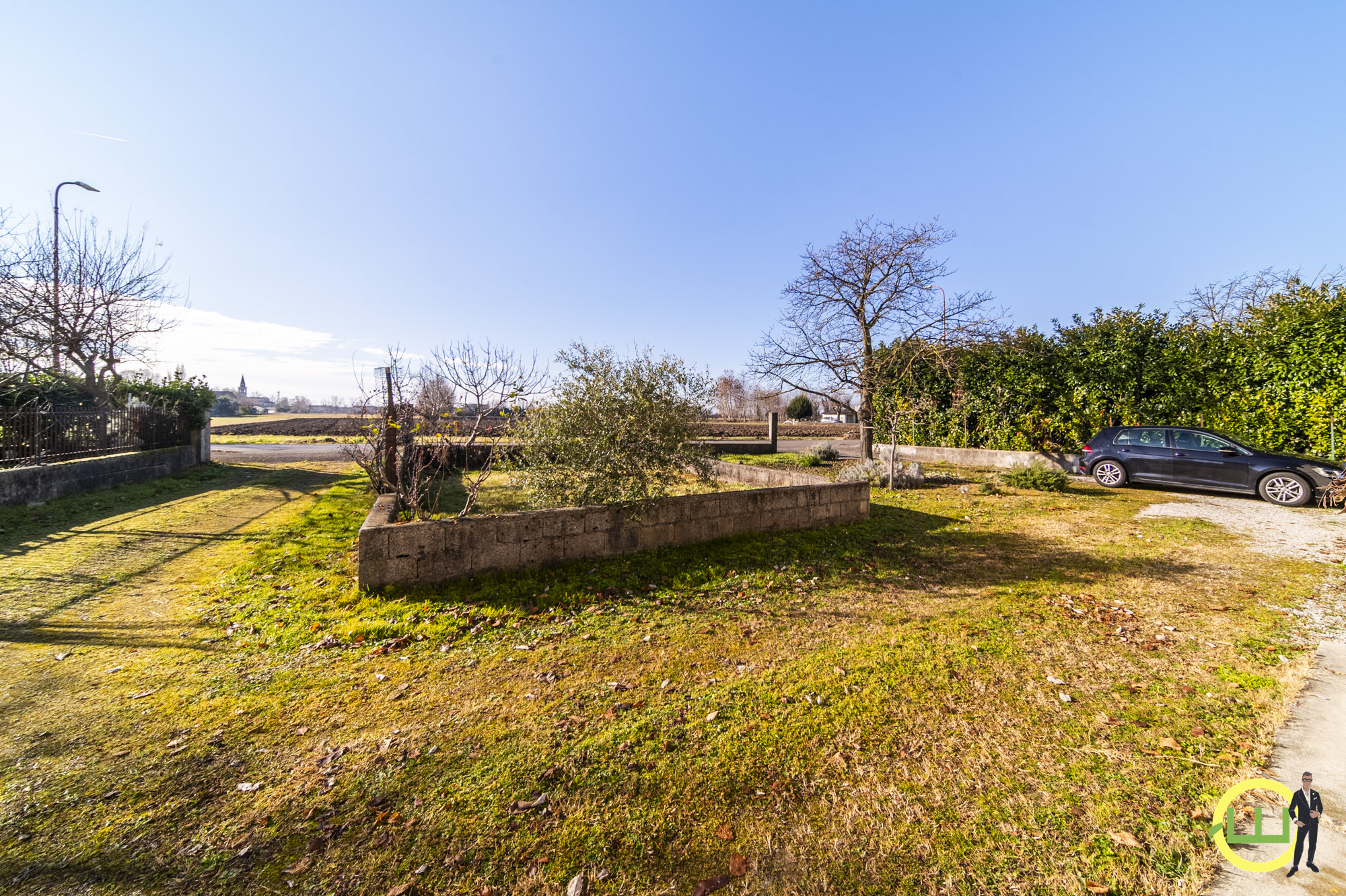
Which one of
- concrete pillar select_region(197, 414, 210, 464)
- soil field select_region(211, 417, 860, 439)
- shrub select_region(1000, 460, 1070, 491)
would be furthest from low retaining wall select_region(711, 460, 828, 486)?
soil field select_region(211, 417, 860, 439)

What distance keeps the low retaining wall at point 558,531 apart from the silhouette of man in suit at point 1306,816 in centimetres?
506

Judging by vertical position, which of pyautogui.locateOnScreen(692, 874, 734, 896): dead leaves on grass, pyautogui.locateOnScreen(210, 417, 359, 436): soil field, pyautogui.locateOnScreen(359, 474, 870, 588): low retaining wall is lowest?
pyautogui.locateOnScreen(692, 874, 734, 896): dead leaves on grass

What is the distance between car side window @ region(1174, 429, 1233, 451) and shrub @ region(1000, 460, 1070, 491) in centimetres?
208

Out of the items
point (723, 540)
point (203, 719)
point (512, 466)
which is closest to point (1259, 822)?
point (723, 540)

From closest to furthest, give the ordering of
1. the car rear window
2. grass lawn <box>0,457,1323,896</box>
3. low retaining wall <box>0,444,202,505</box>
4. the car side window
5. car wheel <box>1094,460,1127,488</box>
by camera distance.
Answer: grass lawn <box>0,457,1323,896</box>
low retaining wall <box>0,444,202,505</box>
the car side window
the car rear window
car wheel <box>1094,460,1127,488</box>

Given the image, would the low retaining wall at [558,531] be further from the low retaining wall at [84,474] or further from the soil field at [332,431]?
the soil field at [332,431]

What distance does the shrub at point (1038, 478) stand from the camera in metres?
11.3

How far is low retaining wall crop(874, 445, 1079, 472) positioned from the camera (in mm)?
13867

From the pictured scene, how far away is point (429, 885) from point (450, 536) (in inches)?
137

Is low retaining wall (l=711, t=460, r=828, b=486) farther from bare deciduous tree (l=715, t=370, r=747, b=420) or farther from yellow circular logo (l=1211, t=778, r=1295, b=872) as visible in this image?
bare deciduous tree (l=715, t=370, r=747, b=420)

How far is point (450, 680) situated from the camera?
143 inches

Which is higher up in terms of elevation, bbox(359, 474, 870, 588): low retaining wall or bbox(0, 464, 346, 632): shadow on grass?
bbox(359, 474, 870, 588): low retaining wall

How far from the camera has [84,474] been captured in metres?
9.87

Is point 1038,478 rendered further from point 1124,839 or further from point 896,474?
point 1124,839
